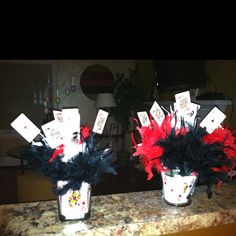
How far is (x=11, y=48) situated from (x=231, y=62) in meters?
2.08

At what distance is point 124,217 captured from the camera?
96 cm

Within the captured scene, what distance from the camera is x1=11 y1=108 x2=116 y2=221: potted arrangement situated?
0.88 metres

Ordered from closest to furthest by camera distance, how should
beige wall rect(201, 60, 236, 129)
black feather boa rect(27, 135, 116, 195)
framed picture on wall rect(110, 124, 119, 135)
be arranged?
black feather boa rect(27, 135, 116, 195) → beige wall rect(201, 60, 236, 129) → framed picture on wall rect(110, 124, 119, 135)

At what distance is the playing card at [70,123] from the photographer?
0.91 m

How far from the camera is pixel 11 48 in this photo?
7.67 ft

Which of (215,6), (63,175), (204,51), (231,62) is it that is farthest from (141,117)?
(231,62)

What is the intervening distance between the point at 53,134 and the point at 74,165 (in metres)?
0.13

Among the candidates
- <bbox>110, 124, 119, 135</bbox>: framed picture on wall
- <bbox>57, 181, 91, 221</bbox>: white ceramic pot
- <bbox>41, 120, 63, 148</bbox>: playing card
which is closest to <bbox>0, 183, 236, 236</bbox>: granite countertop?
<bbox>57, 181, 91, 221</bbox>: white ceramic pot

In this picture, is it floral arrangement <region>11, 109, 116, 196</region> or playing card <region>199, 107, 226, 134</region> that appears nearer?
floral arrangement <region>11, 109, 116, 196</region>

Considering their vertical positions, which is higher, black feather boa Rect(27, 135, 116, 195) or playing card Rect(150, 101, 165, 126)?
playing card Rect(150, 101, 165, 126)

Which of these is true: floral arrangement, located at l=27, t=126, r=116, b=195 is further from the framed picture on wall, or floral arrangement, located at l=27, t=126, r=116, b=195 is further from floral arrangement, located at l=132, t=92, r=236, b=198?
the framed picture on wall

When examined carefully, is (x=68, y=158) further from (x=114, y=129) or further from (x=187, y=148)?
(x=114, y=129)

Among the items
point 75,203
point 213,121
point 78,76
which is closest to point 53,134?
point 75,203

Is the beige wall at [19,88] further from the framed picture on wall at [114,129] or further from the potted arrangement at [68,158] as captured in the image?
the potted arrangement at [68,158]
